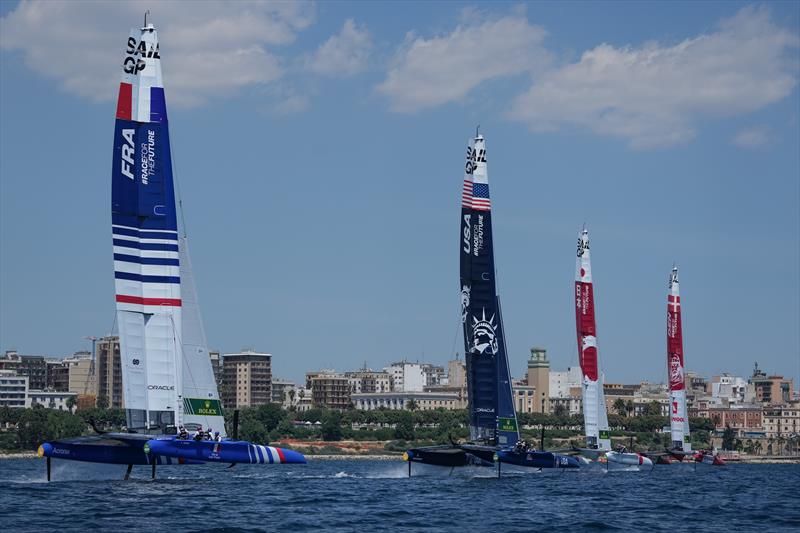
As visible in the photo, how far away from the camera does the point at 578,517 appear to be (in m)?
40.6

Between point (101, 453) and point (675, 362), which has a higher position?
point (675, 362)

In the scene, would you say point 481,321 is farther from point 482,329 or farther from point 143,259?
point 143,259

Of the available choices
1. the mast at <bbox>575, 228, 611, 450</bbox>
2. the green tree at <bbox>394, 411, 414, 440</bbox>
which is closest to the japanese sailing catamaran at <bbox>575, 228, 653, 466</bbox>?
the mast at <bbox>575, 228, 611, 450</bbox>

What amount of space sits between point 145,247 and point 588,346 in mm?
40207

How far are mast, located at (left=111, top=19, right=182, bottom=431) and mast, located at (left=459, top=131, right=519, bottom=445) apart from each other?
16.5 metres

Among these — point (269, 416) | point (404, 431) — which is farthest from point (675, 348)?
point (269, 416)

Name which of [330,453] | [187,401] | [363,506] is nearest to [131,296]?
[187,401]

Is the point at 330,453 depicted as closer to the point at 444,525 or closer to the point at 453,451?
the point at 453,451

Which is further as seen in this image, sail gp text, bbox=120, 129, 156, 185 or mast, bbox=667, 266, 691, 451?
mast, bbox=667, 266, 691, 451

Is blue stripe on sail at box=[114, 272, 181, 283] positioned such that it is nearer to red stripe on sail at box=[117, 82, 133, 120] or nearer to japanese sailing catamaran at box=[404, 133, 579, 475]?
red stripe on sail at box=[117, 82, 133, 120]

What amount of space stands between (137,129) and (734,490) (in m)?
33.1

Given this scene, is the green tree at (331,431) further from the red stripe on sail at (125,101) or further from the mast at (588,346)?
the red stripe on sail at (125,101)

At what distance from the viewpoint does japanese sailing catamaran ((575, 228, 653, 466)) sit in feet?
267

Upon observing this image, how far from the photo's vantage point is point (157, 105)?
47062 millimetres
